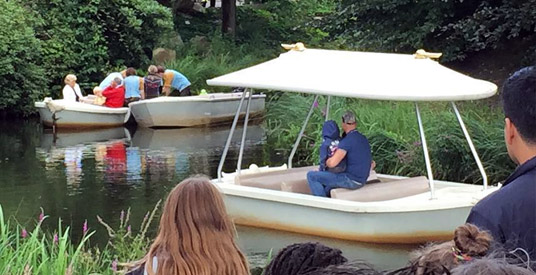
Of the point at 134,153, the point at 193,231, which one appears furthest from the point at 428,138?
the point at 193,231

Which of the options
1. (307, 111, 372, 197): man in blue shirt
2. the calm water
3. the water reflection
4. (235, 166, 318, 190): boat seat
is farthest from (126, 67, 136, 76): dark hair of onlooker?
(307, 111, 372, 197): man in blue shirt

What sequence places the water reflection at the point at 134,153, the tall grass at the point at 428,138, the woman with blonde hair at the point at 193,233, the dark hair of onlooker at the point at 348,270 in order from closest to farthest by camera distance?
the dark hair of onlooker at the point at 348,270, the woman with blonde hair at the point at 193,233, the tall grass at the point at 428,138, the water reflection at the point at 134,153

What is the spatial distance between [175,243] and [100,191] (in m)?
9.47

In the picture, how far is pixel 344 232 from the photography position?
9711 millimetres

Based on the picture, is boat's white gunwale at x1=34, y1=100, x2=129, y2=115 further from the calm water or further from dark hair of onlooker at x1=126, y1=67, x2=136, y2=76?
dark hair of onlooker at x1=126, y1=67, x2=136, y2=76

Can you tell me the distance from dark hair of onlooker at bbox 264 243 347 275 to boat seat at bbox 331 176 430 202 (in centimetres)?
740

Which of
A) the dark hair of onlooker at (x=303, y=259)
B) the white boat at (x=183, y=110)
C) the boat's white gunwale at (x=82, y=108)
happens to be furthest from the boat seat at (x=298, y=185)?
the boat's white gunwale at (x=82, y=108)

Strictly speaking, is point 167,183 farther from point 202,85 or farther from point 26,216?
point 202,85

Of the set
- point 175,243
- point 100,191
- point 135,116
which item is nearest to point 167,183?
point 100,191

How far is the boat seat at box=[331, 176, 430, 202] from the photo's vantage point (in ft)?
32.6

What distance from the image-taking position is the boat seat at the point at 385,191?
32.6ft

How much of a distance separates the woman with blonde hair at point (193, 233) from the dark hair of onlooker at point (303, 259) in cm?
98

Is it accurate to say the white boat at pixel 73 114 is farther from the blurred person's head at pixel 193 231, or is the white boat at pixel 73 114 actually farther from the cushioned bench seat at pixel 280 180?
the blurred person's head at pixel 193 231

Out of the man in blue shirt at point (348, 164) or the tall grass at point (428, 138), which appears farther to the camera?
the tall grass at point (428, 138)
